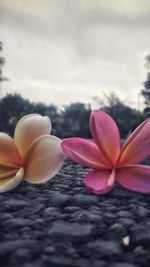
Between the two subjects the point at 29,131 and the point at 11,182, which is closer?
the point at 11,182

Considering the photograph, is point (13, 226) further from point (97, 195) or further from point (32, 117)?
point (32, 117)

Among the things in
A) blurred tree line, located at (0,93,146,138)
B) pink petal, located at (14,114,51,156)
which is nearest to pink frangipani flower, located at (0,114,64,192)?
pink petal, located at (14,114,51,156)

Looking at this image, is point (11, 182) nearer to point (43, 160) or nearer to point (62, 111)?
point (43, 160)

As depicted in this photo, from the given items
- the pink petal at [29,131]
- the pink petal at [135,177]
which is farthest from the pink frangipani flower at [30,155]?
the pink petal at [135,177]

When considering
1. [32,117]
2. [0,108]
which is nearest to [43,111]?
[0,108]

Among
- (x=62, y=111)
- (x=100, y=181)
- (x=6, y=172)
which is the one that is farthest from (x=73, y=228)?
(x=62, y=111)

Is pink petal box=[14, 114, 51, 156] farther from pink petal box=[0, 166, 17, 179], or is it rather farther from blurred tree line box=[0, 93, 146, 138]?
blurred tree line box=[0, 93, 146, 138]
